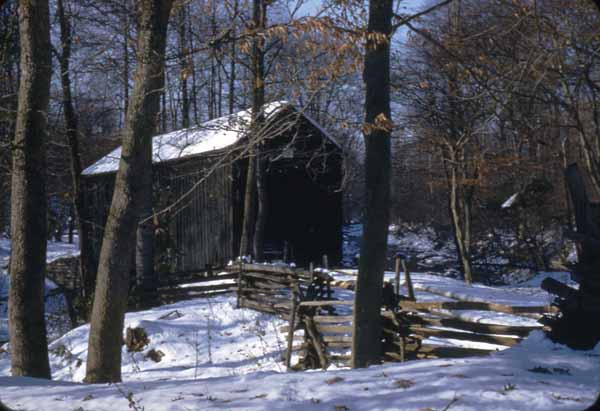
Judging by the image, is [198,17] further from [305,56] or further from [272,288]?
[272,288]

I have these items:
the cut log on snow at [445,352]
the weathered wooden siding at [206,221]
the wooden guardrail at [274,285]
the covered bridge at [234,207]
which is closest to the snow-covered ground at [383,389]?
the cut log on snow at [445,352]

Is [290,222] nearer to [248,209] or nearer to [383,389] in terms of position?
[248,209]

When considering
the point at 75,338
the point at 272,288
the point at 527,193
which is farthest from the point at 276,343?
the point at 527,193

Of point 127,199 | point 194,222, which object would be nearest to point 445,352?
point 127,199

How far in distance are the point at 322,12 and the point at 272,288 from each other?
8.16 metres

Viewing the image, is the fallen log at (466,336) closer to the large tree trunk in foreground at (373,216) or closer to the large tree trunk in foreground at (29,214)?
the large tree trunk in foreground at (373,216)

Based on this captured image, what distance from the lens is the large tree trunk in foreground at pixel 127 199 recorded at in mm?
7840

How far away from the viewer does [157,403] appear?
14.0ft

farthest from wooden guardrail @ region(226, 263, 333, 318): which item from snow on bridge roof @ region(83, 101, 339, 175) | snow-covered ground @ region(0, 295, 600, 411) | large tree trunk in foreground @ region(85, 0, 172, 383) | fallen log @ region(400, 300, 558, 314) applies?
snow-covered ground @ region(0, 295, 600, 411)

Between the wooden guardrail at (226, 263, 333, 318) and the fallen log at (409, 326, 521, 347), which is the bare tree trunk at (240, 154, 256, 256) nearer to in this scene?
the wooden guardrail at (226, 263, 333, 318)

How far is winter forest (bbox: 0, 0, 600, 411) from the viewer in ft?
16.4

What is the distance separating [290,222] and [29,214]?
14282 millimetres

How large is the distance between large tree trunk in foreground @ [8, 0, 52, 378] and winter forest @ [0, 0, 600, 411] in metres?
0.03

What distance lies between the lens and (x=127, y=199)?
7812mm
